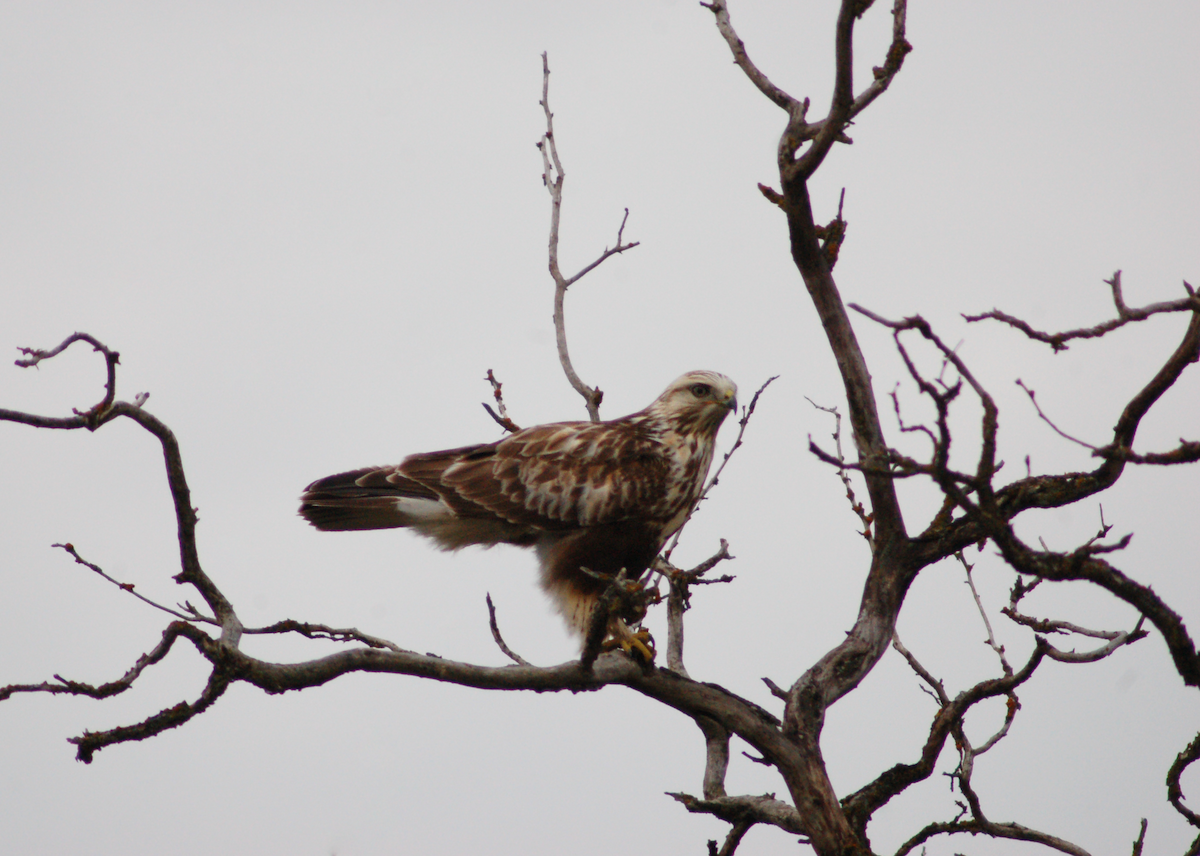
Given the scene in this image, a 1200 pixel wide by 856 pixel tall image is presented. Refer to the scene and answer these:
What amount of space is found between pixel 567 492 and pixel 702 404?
3.06 feet

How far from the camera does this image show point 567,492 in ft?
17.6

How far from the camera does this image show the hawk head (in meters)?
5.63

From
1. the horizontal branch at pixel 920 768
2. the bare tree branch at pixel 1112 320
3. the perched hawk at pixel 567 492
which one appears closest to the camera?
the bare tree branch at pixel 1112 320

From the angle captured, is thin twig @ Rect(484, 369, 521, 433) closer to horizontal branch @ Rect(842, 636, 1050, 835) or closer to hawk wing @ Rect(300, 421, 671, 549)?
hawk wing @ Rect(300, 421, 671, 549)

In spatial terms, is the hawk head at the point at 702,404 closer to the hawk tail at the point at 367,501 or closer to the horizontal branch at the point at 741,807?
the hawk tail at the point at 367,501

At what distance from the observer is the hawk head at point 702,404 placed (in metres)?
5.63

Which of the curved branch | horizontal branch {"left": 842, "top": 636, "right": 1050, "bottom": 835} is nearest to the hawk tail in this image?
the curved branch

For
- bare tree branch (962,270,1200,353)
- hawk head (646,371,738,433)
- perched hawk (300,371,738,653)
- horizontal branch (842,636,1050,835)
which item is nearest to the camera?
bare tree branch (962,270,1200,353)

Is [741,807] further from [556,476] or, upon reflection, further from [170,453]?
[170,453]

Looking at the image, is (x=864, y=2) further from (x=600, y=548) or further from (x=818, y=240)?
(x=600, y=548)

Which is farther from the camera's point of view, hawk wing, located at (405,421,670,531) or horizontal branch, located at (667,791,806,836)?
hawk wing, located at (405,421,670,531)

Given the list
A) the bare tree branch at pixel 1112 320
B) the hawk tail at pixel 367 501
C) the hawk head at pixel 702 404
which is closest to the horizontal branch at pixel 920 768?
the bare tree branch at pixel 1112 320

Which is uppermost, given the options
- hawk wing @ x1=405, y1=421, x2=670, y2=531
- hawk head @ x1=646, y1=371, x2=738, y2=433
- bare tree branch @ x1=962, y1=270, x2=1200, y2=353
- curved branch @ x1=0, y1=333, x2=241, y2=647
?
hawk head @ x1=646, y1=371, x2=738, y2=433

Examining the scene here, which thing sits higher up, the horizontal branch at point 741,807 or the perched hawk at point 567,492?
the perched hawk at point 567,492
